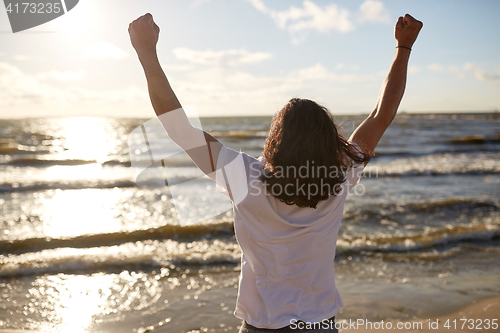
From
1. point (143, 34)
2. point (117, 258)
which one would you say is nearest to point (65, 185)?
point (117, 258)

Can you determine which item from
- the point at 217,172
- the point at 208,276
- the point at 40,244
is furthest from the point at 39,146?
the point at 217,172

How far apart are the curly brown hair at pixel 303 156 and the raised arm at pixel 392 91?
1.08 feet

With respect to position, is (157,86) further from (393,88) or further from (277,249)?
(393,88)

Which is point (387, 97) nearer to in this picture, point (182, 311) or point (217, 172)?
point (217, 172)

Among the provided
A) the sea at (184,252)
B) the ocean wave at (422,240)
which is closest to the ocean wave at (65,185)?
the sea at (184,252)

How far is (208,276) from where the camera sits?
4.70m

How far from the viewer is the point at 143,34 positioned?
50.7 inches

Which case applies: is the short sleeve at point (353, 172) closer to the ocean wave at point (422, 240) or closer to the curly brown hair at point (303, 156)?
the curly brown hair at point (303, 156)

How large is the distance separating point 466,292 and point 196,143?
4.18 m

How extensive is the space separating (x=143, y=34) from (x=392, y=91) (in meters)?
1.13

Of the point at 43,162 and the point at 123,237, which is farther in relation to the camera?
the point at 43,162

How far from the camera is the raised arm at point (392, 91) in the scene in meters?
1.62

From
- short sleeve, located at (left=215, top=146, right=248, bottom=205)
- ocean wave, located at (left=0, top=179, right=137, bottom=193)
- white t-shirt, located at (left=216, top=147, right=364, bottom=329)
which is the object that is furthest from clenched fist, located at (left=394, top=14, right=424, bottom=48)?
ocean wave, located at (left=0, top=179, right=137, bottom=193)

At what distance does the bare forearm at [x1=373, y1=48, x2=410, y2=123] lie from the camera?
66.6 inches
